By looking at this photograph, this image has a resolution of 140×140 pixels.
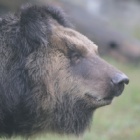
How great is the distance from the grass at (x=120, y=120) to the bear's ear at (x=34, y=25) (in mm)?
2218

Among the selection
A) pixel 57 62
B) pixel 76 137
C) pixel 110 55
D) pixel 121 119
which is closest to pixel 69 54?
pixel 57 62

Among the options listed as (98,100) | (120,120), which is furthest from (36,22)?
(120,120)

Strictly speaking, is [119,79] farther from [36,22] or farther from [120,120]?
[120,120]

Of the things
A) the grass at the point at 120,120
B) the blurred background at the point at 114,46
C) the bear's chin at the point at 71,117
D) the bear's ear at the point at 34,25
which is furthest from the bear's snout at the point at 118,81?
the grass at the point at 120,120

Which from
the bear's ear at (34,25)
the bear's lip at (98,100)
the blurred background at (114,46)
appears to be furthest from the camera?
the blurred background at (114,46)

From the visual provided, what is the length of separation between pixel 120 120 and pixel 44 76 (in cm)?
371

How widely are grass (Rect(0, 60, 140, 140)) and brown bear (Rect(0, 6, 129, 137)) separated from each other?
6.57ft

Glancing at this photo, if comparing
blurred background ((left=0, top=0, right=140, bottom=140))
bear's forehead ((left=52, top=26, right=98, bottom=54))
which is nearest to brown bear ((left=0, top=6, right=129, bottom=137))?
bear's forehead ((left=52, top=26, right=98, bottom=54))

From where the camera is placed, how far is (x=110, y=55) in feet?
40.9

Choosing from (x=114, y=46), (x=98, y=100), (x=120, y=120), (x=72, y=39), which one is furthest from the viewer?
(x=114, y=46)

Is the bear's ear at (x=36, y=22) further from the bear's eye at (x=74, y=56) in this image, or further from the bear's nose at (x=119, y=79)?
the bear's nose at (x=119, y=79)

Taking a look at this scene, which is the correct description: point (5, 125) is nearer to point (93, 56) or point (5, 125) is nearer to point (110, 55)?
point (93, 56)

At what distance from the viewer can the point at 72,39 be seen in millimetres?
5418

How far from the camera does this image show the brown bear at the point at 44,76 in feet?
17.5
